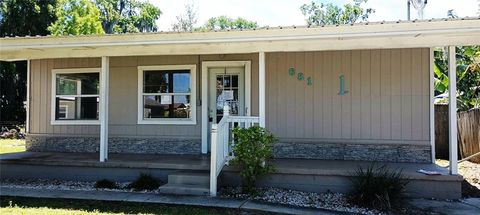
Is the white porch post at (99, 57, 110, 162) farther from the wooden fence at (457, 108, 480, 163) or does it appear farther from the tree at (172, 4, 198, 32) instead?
the tree at (172, 4, 198, 32)

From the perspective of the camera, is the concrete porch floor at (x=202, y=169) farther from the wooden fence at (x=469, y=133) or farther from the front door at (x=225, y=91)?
the wooden fence at (x=469, y=133)

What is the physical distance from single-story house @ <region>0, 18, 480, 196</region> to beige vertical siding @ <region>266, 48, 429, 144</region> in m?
0.02

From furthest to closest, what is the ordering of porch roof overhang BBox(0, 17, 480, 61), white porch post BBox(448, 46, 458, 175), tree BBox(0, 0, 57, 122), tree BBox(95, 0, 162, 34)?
tree BBox(95, 0, 162, 34), tree BBox(0, 0, 57, 122), white porch post BBox(448, 46, 458, 175), porch roof overhang BBox(0, 17, 480, 61)

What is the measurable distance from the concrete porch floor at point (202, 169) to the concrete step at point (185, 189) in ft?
1.71

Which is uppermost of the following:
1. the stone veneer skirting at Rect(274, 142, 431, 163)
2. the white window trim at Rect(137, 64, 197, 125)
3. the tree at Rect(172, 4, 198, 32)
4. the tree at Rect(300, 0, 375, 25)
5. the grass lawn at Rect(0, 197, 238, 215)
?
the tree at Rect(300, 0, 375, 25)

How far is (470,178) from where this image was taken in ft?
24.8

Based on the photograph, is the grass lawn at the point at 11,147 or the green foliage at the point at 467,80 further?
the green foliage at the point at 467,80

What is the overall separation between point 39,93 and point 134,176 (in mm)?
3899

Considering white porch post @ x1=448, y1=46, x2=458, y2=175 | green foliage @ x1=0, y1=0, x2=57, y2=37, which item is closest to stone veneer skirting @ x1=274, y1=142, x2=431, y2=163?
white porch post @ x1=448, y1=46, x2=458, y2=175

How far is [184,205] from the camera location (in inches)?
221

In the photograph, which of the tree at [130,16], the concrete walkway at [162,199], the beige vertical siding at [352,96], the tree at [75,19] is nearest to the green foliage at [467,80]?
the beige vertical siding at [352,96]

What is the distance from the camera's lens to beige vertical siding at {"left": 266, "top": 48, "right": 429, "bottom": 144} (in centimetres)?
770

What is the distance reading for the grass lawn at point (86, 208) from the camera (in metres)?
5.32

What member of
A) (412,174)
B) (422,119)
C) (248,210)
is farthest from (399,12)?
(248,210)
